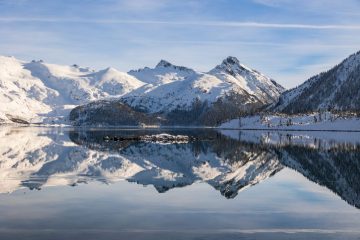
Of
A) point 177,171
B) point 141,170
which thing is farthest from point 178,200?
→ point 141,170

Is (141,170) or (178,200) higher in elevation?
(141,170)

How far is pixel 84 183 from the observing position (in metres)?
51.2

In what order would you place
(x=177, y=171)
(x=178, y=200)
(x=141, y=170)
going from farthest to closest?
(x=141, y=170) → (x=177, y=171) → (x=178, y=200)

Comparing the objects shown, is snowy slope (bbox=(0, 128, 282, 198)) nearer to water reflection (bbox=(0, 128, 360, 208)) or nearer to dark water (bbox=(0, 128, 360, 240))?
water reflection (bbox=(0, 128, 360, 208))

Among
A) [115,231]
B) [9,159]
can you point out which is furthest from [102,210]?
[9,159]

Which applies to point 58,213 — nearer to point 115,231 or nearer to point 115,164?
point 115,231

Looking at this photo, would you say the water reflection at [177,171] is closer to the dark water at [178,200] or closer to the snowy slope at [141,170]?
the snowy slope at [141,170]

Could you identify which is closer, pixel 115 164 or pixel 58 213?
pixel 58 213

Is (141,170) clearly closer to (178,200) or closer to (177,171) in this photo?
(177,171)

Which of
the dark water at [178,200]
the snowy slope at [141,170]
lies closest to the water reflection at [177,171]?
the snowy slope at [141,170]

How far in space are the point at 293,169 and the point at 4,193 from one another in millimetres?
36034

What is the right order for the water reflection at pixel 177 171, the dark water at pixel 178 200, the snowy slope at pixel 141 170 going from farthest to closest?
the snowy slope at pixel 141 170
the water reflection at pixel 177 171
the dark water at pixel 178 200

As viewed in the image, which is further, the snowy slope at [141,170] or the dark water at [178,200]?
the snowy slope at [141,170]

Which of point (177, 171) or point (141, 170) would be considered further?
point (141, 170)
